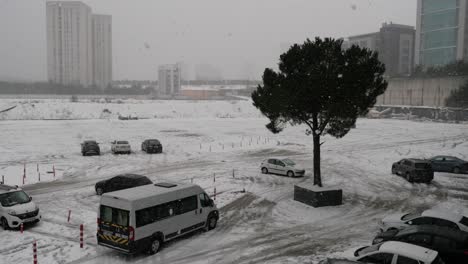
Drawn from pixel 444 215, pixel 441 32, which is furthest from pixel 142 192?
pixel 441 32

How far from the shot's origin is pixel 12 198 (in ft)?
60.3

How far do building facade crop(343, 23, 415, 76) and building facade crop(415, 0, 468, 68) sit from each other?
123 ft

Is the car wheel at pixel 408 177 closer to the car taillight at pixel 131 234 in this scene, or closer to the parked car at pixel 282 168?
the parked car at pixel 282 168

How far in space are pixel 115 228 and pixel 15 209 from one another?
633cm

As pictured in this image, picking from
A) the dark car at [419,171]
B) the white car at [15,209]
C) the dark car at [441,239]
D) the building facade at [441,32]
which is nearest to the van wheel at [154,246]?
the white car at [15,209]

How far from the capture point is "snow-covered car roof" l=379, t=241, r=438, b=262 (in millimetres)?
11055

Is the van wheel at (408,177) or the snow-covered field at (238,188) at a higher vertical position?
the van wheel at (408,177)

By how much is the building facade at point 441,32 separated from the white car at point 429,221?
127 metres

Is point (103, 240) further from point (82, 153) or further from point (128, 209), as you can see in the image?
point (82, 153)

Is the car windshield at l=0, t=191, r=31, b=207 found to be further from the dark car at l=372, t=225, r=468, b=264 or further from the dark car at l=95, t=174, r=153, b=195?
the dark car at l=372, t=225, r=468, b=264

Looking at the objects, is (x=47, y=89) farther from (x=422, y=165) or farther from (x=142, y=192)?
(x=142, y=192)

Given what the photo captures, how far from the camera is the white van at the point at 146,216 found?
1408cm

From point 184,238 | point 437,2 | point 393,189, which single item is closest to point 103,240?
point 184,238

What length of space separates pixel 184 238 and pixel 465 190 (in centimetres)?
2029
